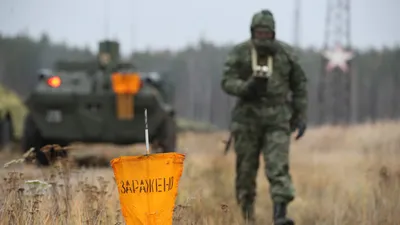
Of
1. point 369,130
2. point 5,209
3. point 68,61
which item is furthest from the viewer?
point 369,130

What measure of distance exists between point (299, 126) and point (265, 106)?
32cm

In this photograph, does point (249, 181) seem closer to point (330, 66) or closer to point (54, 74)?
point (54, 74)

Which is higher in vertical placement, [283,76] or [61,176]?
[283,76]

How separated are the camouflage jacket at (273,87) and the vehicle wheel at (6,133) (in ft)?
28.3

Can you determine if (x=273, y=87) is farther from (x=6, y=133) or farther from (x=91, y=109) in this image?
(x=6, y=133)

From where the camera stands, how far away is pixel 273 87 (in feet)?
20.2

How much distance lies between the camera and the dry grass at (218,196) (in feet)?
14.5

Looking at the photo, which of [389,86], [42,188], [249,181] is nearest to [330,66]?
[249,181]

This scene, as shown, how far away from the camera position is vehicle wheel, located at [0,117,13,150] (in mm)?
14219

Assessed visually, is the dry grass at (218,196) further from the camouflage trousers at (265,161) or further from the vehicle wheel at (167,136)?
the vehicle wheel at (167,136)

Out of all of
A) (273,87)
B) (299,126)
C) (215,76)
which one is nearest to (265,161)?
(299,126)

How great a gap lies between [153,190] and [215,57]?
77330 mm

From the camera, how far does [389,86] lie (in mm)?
77375

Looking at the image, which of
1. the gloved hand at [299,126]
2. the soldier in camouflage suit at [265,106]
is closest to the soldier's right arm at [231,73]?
the soldier in camouflage suit at [265,106]
